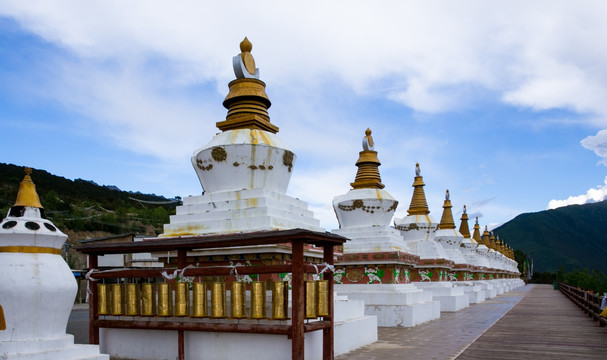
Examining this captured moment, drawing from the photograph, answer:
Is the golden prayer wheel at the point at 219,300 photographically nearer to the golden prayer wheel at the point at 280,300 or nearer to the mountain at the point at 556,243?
the golden prayer wheel at the point at 280,300

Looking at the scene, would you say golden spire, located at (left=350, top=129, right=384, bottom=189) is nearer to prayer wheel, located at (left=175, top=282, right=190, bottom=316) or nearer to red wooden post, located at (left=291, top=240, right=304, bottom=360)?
prayer wheel, located at (left=175, top=282, right=190, bottom=316)

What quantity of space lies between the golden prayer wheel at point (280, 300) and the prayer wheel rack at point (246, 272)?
142mm

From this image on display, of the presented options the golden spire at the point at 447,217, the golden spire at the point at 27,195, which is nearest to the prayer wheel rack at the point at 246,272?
the golden spire at the point at 27,195

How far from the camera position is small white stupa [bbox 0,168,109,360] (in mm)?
7117

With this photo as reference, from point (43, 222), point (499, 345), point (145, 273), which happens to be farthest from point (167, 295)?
point (499, 345)

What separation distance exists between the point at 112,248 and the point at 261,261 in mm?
2654

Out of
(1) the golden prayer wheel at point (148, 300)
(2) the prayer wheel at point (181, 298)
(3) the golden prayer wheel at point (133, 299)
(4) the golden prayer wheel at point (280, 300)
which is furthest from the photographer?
(3) the golden prayer wheel at point (133, 299)

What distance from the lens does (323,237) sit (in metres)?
7.99

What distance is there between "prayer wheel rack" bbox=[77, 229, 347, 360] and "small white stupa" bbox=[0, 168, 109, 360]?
1.56 metres

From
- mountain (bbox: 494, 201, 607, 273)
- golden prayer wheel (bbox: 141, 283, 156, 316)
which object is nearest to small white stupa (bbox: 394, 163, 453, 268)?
golden prayer wheel (bbox: 141, 283, 156, 316)

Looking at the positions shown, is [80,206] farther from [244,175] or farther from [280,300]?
[280,300]

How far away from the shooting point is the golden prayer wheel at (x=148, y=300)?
8.98 meters

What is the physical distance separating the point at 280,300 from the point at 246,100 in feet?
17.6

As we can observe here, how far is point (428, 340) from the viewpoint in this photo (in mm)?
12039
